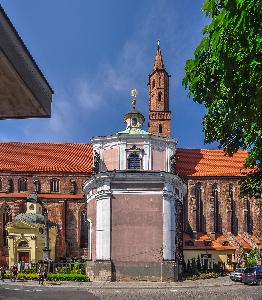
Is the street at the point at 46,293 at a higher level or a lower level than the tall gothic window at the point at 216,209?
lower

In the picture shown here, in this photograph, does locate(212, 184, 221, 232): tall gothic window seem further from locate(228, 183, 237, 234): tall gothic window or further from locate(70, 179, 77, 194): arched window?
locate(70, 179, 77, 194): arched window

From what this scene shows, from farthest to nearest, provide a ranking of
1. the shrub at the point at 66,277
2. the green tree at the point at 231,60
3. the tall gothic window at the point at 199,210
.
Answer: the tall gothic window at the point at 199,210 → the shrub at the point at 66,277 → the green tree at the point at 231,60

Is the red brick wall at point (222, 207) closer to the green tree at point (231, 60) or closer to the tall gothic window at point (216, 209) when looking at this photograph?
the tall gothic window at point (216, 209)

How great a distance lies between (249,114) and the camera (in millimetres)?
12703

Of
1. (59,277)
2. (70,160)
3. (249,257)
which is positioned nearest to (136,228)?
(59,277)

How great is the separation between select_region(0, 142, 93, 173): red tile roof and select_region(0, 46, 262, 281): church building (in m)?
0.12

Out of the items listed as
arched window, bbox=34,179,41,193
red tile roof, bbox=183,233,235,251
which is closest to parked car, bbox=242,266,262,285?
red tile roof, bbox=183,233,235,251

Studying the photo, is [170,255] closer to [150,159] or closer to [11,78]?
[150,159]

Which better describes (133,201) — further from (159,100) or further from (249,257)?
(159,100)

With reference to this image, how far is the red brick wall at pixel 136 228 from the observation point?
115 feet

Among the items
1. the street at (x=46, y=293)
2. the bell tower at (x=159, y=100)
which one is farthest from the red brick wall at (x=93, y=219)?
the bell tower at (x=159, y=100)

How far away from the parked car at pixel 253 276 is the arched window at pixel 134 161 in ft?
41.9

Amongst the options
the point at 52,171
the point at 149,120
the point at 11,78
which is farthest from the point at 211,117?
the point at 149,120

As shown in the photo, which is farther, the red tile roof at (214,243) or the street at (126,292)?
the red tile roof at (214,243)
